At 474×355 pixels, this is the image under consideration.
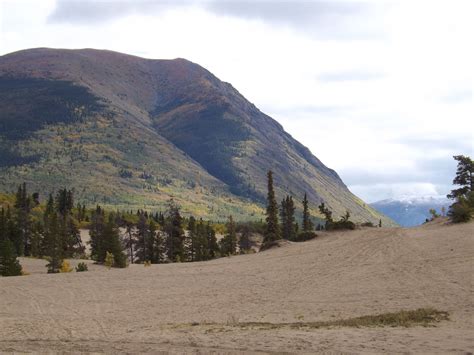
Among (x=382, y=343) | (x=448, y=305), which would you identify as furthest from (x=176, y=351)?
(x=448, y=305)

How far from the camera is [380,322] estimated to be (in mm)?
18812

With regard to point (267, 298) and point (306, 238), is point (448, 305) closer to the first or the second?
point (267, 298)

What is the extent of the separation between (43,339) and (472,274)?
20.0 metres

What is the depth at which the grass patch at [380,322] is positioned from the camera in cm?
1831

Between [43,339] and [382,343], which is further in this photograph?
[43,339]

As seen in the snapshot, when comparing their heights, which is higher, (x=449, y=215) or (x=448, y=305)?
(x=449, y=215)

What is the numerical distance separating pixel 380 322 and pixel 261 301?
9.26m

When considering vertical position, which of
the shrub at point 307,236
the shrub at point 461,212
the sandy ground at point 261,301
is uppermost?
the shrub at point 461,212

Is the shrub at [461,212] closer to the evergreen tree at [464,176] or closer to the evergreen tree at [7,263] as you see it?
the evergreen tree at [464,176]

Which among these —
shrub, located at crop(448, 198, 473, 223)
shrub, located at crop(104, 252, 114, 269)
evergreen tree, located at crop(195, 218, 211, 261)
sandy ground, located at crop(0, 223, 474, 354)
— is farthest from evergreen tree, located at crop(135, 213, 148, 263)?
shrub, located at crop(448, 198, 473, 223)

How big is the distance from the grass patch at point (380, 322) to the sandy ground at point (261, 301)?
23.1 inches

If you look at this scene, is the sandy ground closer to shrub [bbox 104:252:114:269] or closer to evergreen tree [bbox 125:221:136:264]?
shrub [bbox 104:252:114:269]

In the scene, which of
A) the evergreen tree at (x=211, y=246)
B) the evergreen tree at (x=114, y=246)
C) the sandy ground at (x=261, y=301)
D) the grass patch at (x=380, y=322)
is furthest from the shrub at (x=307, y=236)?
the grass patch at (x=380, y=322)

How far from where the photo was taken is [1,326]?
70.6 ft
